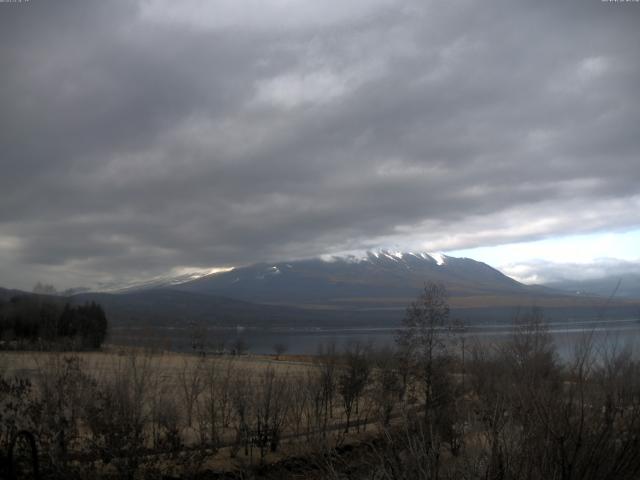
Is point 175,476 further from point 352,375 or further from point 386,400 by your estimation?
point 352,375

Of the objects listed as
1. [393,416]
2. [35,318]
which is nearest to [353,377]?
[393,416]

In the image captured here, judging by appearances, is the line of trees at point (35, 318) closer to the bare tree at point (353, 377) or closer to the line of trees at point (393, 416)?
the line of trees at point (393, 416)

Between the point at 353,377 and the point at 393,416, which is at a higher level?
the point at 353,377

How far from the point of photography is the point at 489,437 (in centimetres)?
790

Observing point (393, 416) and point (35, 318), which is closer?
point (393, 416)

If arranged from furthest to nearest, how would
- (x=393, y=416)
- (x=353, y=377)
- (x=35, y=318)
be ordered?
(x=35, y=318) → (x=353, y=377) → (x=393, y=416)

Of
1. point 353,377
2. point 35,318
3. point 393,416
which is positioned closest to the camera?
point 393,416

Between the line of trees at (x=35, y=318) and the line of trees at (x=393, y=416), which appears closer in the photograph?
the line of trees at (x=393, y=416)

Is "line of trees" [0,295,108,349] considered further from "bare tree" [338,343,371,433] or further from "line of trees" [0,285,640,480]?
"bare tree" [338,343,371,433]

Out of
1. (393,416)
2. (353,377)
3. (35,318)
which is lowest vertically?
(393,416)

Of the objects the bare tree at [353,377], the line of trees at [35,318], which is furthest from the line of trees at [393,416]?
the line of trees at [35,318]

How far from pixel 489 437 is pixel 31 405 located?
10.8 m

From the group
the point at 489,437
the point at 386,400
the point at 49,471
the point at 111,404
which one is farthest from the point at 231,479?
the point at 489,437

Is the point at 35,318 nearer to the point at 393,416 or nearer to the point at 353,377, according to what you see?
the point at 353,377
